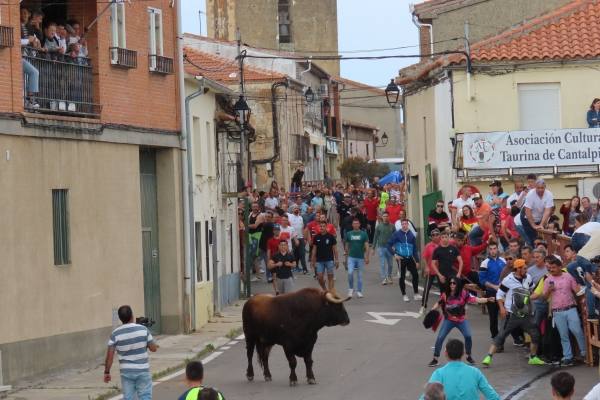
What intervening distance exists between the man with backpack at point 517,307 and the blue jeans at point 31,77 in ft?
26.3

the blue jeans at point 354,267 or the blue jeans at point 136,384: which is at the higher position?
the blue jeans at point 354,267

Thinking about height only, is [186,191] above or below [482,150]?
below

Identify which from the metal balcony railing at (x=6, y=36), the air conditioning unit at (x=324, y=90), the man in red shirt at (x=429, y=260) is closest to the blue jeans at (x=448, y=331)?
the man in red shirt at (x=429, y=260)

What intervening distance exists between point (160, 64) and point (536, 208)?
25.9ft

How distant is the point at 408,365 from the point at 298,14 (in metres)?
69.6

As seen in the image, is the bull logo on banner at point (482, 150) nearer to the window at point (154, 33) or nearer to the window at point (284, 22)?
the window at point (154, 33)

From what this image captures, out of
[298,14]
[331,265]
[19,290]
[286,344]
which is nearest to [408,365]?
[286,344]

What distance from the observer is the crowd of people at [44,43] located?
73.8 ft

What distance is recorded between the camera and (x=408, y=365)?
2148 cm

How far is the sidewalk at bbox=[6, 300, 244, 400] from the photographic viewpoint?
64.8 feet

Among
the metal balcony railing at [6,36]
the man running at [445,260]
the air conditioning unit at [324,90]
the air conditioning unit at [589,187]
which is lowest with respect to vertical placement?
the man running at [445,260]

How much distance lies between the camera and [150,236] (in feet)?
93.1

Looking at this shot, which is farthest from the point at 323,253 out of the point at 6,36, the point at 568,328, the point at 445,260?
the point at 6,36

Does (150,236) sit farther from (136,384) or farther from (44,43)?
(136,384)
